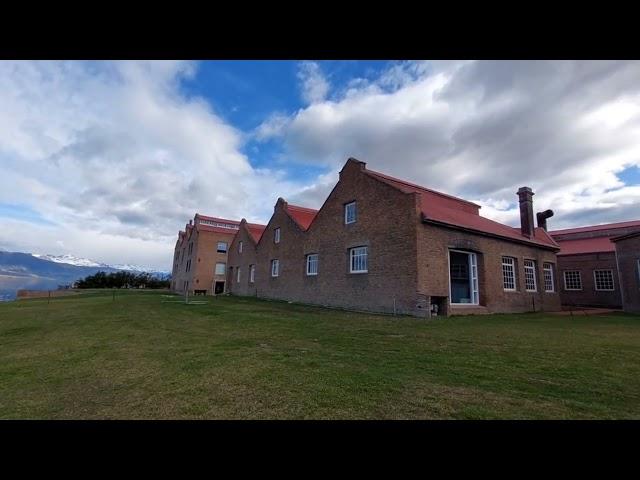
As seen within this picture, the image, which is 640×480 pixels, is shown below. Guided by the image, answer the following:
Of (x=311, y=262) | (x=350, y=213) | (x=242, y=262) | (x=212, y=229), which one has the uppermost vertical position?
(x=212, y=229)

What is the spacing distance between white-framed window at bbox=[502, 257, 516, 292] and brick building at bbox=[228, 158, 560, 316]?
0.18 feet

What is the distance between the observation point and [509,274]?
63.0 feet

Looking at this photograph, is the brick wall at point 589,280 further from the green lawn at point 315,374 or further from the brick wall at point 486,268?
the green lawn at point 315,374

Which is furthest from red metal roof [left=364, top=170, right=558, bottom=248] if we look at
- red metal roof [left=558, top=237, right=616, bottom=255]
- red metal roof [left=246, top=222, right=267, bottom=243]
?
red metal roof [left=246, top=222, right=267, bottom=243]

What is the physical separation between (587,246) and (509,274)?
1668 centimetres

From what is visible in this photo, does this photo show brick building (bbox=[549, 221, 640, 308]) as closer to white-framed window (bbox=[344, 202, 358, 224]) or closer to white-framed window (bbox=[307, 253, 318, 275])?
white-framed window (bbox=[344, 202, 358, 224])

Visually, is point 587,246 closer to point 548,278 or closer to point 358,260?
point 548,278

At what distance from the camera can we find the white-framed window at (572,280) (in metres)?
28.9

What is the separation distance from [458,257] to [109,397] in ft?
58.8

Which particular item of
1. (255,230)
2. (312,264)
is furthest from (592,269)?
(255,230)

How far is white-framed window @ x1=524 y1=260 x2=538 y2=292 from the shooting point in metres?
20.1
